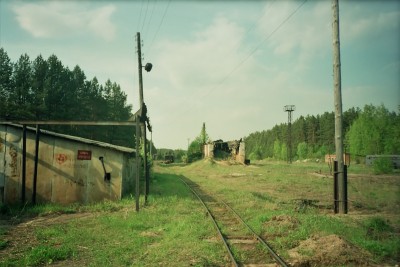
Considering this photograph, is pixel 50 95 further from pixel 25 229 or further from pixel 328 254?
pixel 328 254

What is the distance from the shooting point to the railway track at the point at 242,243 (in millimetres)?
7424

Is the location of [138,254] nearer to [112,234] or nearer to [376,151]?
[112,234]

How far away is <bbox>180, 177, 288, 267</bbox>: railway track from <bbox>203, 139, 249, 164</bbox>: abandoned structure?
109ft

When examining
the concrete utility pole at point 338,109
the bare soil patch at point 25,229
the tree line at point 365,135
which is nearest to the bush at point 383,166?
the tree line at point 365,135

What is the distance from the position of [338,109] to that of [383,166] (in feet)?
85.3

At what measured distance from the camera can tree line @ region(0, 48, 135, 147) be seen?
4594 cm

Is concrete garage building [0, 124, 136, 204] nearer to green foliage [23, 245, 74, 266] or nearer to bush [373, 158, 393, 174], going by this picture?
green foliage [23, 245, 74, 266]

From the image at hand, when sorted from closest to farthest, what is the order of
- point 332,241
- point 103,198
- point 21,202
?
point 332,241 → point 21,202 → point 103,198

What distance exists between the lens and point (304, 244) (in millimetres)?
8359

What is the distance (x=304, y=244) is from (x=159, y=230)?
4516 mm

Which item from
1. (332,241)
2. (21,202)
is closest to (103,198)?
(21,202)

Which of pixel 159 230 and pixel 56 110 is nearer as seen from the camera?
pixel 159 230

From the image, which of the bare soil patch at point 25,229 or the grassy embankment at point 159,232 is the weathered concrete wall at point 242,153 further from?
the bare soil patch at point 25,229

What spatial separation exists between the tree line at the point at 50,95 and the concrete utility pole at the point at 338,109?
130ft
